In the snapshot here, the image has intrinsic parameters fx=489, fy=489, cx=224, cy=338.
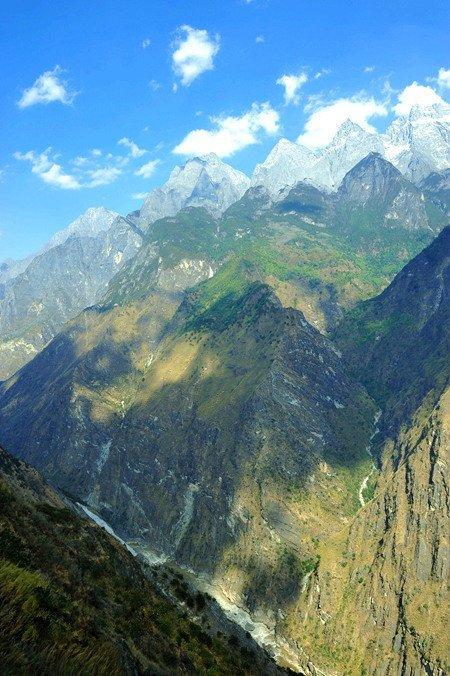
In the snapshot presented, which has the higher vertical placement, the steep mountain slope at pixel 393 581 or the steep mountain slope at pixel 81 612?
the steep mountain slope at pixel 393 581

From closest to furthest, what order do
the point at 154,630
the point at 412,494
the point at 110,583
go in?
the point at 154,630
the point at 110,583
the point at 412,494

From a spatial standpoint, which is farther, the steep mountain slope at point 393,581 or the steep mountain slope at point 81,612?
the steep mountain slope at point 393,581

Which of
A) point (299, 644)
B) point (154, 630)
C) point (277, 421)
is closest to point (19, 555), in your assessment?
point (154, 630)

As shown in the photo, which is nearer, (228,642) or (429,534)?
(228,642)

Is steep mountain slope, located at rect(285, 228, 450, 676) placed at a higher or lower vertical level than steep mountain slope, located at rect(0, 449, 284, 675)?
higher

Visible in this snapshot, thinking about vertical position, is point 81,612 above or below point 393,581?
below

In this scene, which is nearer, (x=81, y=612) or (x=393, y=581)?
(x=81, y=612)

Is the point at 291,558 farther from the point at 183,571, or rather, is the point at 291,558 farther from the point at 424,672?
the point at 424,672

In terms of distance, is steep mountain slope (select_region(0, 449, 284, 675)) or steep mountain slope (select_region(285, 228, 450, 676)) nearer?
steep mountain slope (select_region(0, 449, 284, 675))
